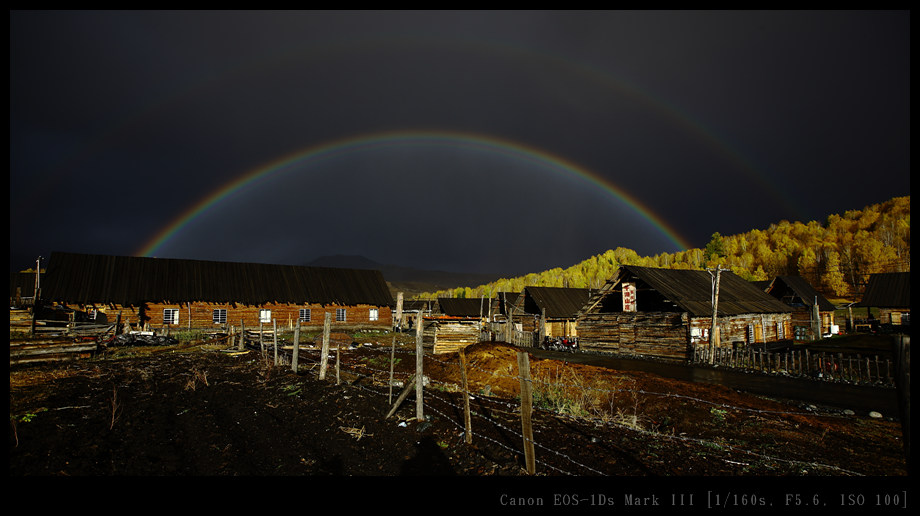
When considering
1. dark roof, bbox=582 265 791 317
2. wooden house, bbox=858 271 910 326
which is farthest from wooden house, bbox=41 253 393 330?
wooden house, bbox=858 271 910 326

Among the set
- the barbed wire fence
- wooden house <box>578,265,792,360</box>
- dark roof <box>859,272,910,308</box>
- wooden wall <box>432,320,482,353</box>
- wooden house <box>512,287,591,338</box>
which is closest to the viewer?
the barbed wire fence

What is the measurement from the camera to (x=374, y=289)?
53.2 m

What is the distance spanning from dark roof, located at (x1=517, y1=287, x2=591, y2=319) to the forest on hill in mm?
29725

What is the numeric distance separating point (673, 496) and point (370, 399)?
8.12 metres

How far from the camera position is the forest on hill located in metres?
97.2

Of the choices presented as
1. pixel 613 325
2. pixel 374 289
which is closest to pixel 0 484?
pixel 613 325

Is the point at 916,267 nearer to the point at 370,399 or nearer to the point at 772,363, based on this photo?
the point at 370,399

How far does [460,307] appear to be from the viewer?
6700cm

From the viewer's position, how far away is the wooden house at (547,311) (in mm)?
44719

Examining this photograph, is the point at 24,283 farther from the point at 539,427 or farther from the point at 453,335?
the point at 539,427

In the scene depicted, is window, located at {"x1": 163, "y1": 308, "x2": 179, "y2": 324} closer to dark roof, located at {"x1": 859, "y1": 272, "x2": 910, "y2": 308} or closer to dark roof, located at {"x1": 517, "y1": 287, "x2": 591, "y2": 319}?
dark roof, located at {"x1": 517, "y1": 287, "x2": 591, "y2": 319}

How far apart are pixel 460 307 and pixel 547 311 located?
80.3ft

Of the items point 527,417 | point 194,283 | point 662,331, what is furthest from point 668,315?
point 194,283

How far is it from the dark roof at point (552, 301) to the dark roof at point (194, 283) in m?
17.2
